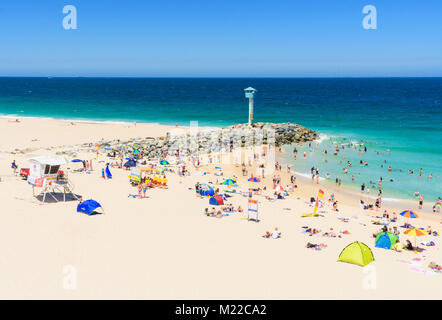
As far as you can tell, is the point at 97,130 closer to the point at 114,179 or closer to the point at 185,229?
the point at 114,179

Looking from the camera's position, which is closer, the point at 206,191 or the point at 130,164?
the point at 206,191

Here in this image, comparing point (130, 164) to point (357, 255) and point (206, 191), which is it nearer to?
point (206, 191)

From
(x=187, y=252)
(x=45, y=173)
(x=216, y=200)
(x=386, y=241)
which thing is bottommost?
(x=187, y=252)

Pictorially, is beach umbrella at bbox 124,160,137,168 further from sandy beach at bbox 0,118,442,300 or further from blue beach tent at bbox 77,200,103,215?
blue beach tent at bbox 77,200,103,215

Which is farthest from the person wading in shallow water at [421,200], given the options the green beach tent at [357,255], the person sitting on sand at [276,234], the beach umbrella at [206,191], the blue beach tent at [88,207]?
the blue beach tent at [88,207]

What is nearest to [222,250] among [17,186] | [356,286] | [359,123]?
[356,286]

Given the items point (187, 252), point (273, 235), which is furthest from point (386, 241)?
→ point (187, 252)
